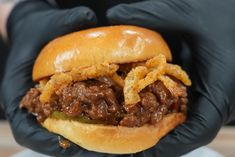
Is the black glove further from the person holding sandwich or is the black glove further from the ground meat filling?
the ground meat filling

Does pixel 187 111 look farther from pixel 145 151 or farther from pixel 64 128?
pixel 64 128

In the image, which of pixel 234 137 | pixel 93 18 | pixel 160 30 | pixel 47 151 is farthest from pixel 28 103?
pixel 234 137

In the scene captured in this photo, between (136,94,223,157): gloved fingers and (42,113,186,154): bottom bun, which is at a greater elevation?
(42,113,186,154): bottom bun

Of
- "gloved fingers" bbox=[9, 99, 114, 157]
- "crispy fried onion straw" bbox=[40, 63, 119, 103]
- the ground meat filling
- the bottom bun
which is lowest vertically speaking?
"gloved fingers" bbox=[9, 99, 114, 157]

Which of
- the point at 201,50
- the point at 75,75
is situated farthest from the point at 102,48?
the point at 201,50

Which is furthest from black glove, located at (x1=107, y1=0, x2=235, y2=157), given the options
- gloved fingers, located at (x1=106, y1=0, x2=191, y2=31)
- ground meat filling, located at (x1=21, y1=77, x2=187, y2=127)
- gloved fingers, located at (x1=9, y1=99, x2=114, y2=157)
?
gloved fingers, located at (x1=9, y1=99, x2=114, y2=157)

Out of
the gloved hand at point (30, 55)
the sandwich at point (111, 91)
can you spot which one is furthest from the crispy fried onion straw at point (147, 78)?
the gloved hand at point (30, 55)

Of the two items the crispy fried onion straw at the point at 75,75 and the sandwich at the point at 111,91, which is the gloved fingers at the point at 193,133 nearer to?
the sandwich at the point at 111,91
